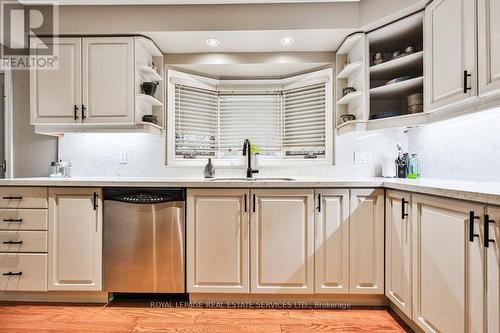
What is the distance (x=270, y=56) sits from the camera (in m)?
2.78

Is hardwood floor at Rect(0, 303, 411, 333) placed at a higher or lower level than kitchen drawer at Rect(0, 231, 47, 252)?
lower

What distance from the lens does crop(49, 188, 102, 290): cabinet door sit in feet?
7.14

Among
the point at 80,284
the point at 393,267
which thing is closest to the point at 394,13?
the point at 393,267

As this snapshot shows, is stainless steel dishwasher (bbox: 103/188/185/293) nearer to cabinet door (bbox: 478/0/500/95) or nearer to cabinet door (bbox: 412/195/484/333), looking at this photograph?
cabinet door (bbox: 412/195/484/333)

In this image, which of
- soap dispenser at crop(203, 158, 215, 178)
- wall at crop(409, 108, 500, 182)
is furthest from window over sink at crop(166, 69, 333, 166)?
wall at crop(409, 108, 500, 182)

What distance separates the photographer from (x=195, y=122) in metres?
3.00

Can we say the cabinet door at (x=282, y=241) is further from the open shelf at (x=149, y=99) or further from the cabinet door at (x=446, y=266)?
the open shelf at (x=149, y=99)

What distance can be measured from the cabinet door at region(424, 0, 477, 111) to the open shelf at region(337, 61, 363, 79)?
527mm

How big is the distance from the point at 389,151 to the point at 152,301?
2.59 meters

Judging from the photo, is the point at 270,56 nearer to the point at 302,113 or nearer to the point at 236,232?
the point at 302,113

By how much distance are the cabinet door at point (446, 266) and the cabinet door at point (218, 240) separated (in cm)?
117

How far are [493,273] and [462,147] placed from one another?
1.23 m

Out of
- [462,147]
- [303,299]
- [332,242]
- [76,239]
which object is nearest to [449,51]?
[462,147]

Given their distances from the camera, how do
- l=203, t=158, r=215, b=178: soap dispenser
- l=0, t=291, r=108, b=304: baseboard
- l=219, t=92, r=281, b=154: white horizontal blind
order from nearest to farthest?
l=0, t=291, r=108, b=304: baseboard, l=203, t=158, r=215, b=178: soap dispenser, l=219, t=92, r=281, b=154: white horizontal blind
